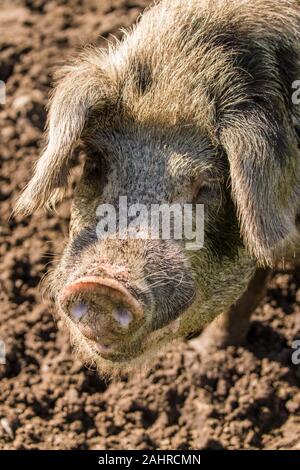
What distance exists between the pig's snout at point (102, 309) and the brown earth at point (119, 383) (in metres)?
1.21

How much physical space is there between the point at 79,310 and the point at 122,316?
0.15 m

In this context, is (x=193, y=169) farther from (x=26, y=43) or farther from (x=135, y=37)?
(x=26, y=43)

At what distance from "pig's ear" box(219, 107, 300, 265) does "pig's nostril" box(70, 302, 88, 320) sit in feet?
2.05

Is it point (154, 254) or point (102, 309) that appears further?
point (154, 254)

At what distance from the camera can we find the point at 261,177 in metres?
3.02

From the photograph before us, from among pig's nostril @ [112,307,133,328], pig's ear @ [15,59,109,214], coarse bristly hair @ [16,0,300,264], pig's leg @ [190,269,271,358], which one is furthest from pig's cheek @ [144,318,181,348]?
pig's leg @ [190,269,271,358]

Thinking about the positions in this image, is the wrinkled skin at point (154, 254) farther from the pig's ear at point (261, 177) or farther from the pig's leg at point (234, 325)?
the pig's leg at point (234, 325)

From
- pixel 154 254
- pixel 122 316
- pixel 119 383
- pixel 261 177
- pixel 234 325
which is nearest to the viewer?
pixel 122 316

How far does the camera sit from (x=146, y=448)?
3.92 m

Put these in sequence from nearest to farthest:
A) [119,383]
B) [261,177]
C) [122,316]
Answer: [122,316] < [261,177] < [119,383]

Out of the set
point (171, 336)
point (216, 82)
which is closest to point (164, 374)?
point (171, 336)

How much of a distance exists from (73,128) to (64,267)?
0.47m

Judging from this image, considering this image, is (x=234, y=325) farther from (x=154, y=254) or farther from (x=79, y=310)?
(x=79, y=310)

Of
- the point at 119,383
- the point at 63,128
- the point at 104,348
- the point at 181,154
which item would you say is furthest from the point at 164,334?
the point at 119,383
